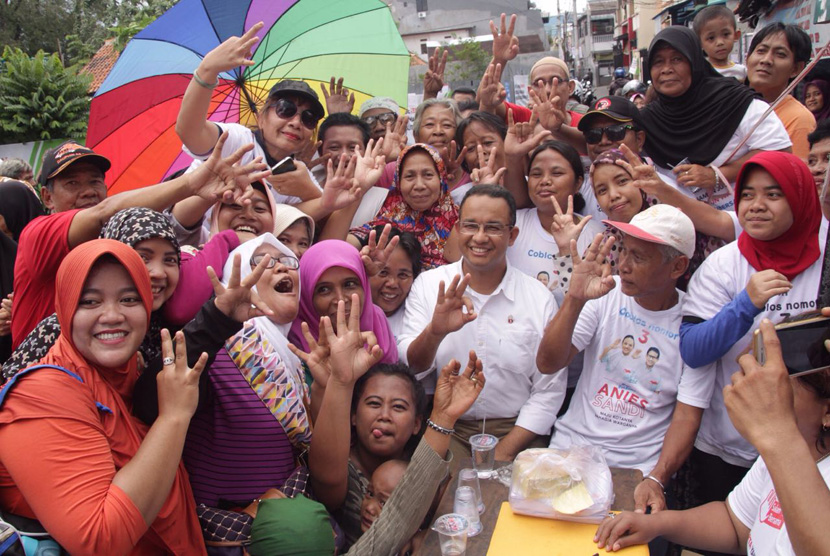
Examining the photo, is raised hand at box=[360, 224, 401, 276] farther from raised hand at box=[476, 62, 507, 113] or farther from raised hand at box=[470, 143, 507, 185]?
raised hand at box=[476, 62, 507, 113]

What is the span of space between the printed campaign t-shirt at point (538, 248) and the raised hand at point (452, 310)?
882mm

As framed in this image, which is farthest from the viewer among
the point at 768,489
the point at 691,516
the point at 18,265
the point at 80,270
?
the point at 18,265

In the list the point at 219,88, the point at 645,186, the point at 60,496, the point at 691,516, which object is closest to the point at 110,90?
the point at 219,88

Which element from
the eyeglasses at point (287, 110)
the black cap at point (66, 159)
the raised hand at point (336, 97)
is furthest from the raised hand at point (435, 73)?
the black cap at point (66, 159)

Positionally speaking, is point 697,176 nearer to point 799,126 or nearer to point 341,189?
point 799,126

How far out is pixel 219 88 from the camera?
4238 mm

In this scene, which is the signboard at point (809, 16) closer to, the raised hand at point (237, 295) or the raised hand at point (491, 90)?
the raised hand at point (491, 90)

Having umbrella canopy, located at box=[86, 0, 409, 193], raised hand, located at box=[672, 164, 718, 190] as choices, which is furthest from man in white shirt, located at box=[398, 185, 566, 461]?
umbrella canopy, located at box=[86, 0, 409, 193]

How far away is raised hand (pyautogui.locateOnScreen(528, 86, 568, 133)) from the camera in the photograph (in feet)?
13.7

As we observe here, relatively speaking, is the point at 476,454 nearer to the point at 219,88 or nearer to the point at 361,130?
the point at 361,130

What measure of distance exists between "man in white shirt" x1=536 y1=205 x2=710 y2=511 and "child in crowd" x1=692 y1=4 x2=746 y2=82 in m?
3.19

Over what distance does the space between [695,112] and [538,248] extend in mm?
1357

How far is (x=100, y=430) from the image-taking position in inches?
73.4

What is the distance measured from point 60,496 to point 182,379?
1.52 feet
